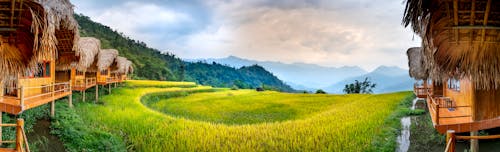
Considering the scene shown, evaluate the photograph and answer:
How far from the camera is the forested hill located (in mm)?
41528

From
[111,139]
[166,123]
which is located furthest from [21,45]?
[166,123]

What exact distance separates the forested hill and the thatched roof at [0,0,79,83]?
92.3 ft

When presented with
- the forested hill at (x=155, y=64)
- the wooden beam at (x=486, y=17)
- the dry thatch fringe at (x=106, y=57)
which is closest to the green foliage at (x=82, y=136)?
the wooden beam at (x=486, y=17)

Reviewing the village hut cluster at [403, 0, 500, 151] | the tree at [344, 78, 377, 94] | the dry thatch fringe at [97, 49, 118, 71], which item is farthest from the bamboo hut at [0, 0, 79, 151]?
the tree at [344, 78, 377, 94]

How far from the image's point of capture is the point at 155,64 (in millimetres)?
44469

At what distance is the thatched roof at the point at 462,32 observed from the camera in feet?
17.0

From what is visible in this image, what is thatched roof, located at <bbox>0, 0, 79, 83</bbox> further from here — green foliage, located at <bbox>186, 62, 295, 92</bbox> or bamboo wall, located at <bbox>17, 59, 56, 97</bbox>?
green foliage, located at <bbox>186, 62, 295, 92</bbox>

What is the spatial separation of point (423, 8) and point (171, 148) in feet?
19.8

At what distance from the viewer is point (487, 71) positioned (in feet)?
18.9

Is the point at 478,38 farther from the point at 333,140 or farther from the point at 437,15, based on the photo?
the point at 333,140

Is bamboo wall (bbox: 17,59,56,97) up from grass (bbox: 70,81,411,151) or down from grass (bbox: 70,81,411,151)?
up

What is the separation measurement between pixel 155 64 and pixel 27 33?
38.9m

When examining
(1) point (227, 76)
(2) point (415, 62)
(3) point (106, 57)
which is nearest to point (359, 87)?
(2) point (415, 62)

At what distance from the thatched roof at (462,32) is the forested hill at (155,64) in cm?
3282
